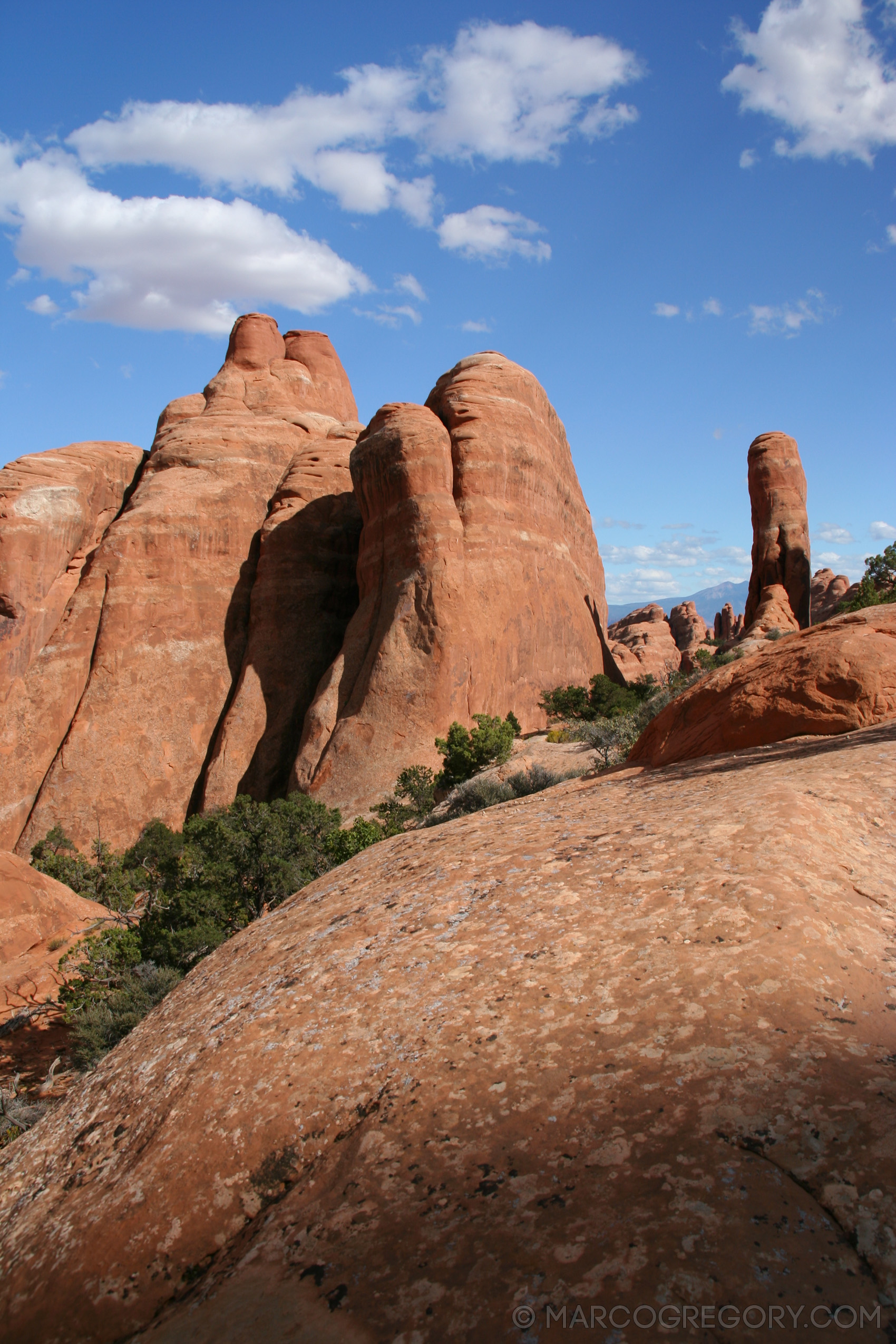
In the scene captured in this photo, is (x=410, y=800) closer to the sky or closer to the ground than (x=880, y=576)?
closer to the ground

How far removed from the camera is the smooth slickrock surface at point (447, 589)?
24188mm

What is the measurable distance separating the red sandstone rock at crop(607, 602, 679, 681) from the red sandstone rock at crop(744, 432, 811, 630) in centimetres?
1137

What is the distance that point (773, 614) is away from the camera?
36.7m

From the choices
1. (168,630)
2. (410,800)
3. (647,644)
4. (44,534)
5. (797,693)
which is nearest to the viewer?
(797,693)

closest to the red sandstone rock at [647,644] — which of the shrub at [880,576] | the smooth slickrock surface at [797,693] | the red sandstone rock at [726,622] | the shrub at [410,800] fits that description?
the red sandstone rock at [726,622]

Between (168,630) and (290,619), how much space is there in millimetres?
4892

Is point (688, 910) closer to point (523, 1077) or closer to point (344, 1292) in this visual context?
point (523, 1077)

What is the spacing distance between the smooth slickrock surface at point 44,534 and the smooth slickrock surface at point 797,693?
28.5 metres

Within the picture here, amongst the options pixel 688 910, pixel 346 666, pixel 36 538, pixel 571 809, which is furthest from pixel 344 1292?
pixel 36 538

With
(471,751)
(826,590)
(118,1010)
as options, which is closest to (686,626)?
(826,590)

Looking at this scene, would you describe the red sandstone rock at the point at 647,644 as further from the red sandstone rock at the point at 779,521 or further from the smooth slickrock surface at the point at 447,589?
the smooth slickrock surface at the point at 447,589

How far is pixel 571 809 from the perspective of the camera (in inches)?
246

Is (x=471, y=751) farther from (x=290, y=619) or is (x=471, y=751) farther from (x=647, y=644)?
(x=647, y=644)

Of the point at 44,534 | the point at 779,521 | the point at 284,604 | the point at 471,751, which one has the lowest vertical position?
the point at 471,751
